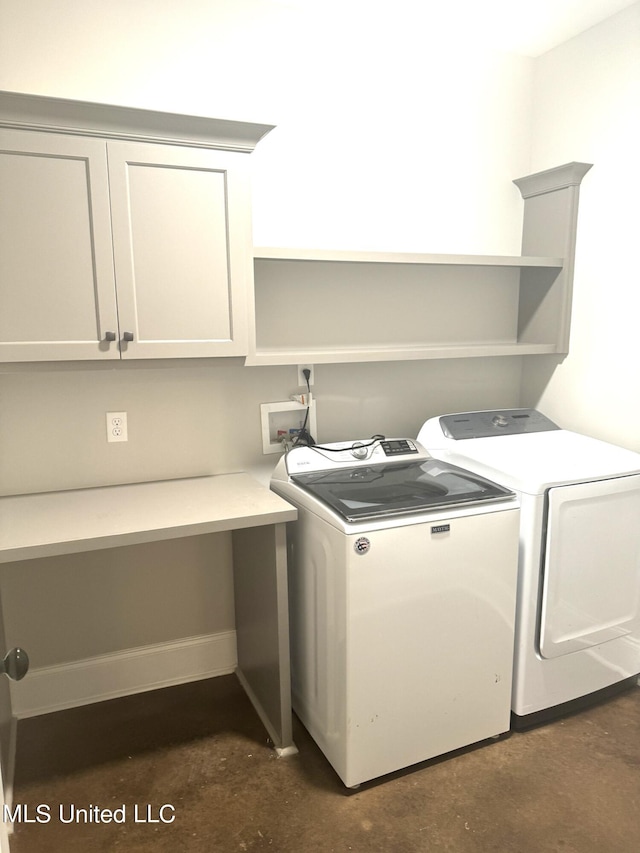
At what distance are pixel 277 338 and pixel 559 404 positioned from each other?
138cm

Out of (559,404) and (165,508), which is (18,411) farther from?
(559,404)

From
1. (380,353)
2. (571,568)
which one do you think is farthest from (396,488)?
(571,568)

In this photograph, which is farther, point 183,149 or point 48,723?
point 48,723

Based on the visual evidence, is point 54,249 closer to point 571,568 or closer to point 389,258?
point 389,258

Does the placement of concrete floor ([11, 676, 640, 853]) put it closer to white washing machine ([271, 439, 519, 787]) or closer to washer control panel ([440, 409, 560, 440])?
white washing machine ([271, 439, 519, 787])

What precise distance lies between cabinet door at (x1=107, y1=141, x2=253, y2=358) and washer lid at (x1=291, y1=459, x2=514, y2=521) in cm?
59

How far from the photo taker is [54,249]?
5.99 feet

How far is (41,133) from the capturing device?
1.76m

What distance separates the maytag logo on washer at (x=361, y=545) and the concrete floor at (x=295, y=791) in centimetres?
80

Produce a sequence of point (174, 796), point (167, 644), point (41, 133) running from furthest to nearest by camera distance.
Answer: point (167, 644) < point (174, 796) < point (41, 133)

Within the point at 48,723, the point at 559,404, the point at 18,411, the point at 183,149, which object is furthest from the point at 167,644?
the point at 559,404

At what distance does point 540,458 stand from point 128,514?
1.49m

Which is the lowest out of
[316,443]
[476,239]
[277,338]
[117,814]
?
[117,814]

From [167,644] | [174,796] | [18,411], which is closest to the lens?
[174,796]
